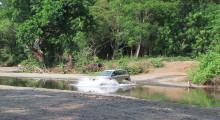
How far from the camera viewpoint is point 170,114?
1098 centimetres

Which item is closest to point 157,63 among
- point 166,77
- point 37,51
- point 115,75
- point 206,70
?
point 166,77

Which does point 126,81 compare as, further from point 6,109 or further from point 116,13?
point 116,13

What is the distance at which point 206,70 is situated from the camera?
2616cm

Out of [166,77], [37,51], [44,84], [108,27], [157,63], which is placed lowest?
[44,84]

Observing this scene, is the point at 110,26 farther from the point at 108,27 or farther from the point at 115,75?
the point at 115,75

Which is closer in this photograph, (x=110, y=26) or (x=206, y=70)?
(x=206, y=70)

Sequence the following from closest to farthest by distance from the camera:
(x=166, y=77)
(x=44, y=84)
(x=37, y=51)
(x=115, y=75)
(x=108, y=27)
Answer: (x=115, y=75), (x=44, y=84), (x=166, y=77), (x=37, y=51), (x=108, y=27)

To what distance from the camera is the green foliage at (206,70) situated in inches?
1027

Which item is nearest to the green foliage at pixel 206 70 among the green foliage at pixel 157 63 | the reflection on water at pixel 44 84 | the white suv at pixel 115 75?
the white suv at pixel 115 75

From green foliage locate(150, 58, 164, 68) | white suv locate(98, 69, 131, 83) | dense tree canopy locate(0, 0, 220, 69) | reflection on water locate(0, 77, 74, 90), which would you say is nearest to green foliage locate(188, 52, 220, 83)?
white suv locate(98, 69, 131, 83)

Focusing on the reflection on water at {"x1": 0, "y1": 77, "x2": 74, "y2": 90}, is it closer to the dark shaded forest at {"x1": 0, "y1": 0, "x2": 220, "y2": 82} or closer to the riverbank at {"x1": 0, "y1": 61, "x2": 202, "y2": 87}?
the riverbank at {"x1": 0, "y1": 61, "x2": 202, "y2": 87}

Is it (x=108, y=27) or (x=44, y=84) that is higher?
(x=108, y=27)

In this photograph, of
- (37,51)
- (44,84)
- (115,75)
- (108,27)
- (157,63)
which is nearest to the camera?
(115,75)

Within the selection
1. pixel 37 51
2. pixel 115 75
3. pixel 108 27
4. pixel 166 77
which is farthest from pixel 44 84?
pixel 108 27
